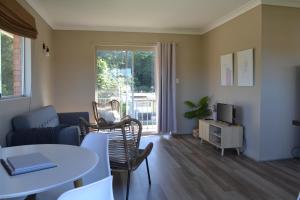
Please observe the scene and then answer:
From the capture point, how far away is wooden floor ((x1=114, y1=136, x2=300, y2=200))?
2.90m

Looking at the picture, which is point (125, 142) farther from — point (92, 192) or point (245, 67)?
point (245, 67)

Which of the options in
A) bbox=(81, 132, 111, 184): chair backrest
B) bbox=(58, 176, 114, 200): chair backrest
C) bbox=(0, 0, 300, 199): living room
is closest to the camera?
bbox=(58, 176, 114, 200): chair backrest

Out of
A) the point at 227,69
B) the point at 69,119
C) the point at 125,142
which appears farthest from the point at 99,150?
the point at 227,69

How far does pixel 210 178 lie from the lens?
341cm

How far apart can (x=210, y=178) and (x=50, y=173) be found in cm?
246

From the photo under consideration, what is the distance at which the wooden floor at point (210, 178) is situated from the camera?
2900 millimetres

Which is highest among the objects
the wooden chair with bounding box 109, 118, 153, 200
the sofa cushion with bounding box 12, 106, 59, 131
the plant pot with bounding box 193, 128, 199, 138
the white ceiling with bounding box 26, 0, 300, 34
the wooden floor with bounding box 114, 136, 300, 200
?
the white ceiling with bounding box 26, 0, 300, 34

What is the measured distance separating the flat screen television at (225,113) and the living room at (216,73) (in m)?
0.17

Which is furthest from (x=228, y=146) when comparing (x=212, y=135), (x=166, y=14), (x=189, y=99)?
(x=166, y=14)

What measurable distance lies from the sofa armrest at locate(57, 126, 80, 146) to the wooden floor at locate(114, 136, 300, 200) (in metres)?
0.74

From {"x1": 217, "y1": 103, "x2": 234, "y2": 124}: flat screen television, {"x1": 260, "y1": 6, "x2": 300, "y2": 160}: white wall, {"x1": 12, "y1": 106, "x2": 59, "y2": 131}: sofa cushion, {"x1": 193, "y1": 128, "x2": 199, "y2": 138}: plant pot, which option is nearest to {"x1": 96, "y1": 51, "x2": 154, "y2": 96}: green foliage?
{"x1": 193, "y1": 128, "x2": 199, "y2": 138}: plant pot

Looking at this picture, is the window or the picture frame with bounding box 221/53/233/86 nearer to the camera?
the window

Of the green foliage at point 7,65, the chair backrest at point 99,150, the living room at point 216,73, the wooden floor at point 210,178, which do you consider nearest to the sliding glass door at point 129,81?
the living room at point 216,73

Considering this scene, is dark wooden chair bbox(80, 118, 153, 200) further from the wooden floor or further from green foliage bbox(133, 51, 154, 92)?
green foliage bbox(133, 51, 154, 92)
